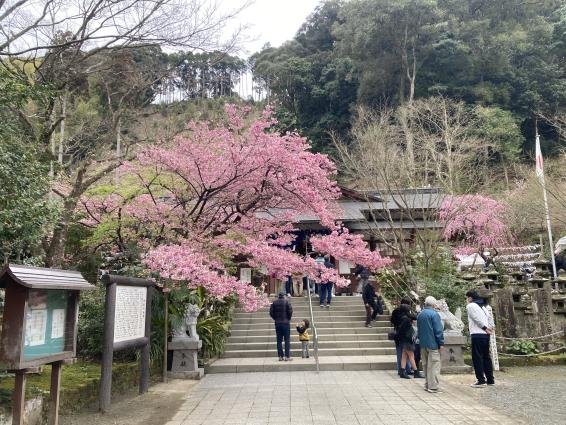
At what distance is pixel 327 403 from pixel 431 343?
89.1 inches

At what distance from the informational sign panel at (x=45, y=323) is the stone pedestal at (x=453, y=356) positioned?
7730mm

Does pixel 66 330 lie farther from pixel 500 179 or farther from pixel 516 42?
pixel 516 42

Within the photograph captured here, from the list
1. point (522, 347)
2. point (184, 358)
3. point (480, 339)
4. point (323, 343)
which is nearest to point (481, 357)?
point (480, 339)

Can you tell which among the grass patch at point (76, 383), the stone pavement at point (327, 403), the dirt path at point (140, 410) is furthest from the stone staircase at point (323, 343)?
the grass patch at point (76, 383)

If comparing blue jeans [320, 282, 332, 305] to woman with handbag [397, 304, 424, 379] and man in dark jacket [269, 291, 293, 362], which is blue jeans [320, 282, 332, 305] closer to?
man in dark jacket [269, 291, 293, 362]

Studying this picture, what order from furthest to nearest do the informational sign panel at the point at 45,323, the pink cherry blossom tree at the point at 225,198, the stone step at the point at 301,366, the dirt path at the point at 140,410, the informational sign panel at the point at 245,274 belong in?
the informational sign panel at the point at 245,274
the stone step at the point at 301,366
the pink cherry blossom tree at the point at 225,198
the dirt path at the point at 140,410
the informational sign panel at the point at 45,323

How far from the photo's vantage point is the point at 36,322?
4.63 m

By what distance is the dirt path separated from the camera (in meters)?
6.03

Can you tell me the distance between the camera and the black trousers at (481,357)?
794 cm

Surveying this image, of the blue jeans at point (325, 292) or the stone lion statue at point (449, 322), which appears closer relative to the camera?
the stone lion statue at point (449, 322)

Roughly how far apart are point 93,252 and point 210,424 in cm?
733

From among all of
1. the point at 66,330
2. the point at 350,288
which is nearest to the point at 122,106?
the point at 66,330

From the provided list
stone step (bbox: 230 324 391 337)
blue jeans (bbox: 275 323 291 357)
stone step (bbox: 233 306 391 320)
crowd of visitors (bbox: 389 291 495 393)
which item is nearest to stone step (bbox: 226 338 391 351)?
stone step (bbox: 230 324 391 337)

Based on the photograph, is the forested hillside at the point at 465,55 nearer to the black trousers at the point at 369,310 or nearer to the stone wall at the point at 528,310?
the stone wall at the point at 528,310
